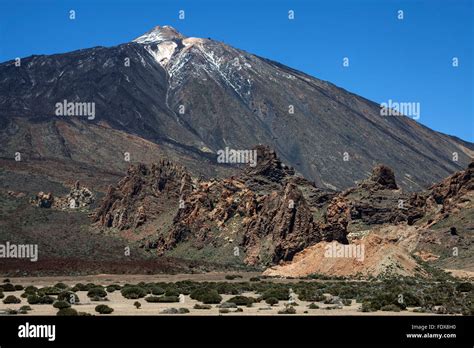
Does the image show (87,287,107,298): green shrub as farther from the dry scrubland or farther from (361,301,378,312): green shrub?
(361,301,378,312): green shrub

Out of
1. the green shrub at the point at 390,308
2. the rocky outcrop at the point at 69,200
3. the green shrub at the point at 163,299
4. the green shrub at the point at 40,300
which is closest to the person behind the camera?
the green shrub at the point at 390,308

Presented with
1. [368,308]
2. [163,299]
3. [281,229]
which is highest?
[281,229]

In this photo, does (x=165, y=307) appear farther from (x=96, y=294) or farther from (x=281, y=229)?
(x=281, y=229)

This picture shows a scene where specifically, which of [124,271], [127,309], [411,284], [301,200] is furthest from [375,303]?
[301,200]

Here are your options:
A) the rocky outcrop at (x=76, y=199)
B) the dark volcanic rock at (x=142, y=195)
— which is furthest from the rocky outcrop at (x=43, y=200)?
the dark volcanic rock at (x=142, y=195)

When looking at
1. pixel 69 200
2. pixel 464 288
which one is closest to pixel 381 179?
pixel 464 288

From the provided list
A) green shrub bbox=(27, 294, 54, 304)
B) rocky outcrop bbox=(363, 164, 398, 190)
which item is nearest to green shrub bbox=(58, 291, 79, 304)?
green shrub bbox=(27, 294, 54, 304)

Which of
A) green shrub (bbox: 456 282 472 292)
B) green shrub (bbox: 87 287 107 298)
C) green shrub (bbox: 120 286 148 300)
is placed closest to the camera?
green shrub (bbox: 120 286 148 300)

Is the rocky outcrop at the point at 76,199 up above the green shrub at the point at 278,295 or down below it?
above

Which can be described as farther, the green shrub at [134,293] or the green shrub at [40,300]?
the green shrub at [134,293]

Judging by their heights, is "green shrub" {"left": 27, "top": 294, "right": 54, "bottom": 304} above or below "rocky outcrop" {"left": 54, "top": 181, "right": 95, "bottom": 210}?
below

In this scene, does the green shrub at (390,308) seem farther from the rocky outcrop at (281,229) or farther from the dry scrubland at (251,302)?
the rocky outcrop at (281,229)

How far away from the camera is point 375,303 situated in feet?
141
